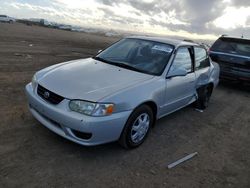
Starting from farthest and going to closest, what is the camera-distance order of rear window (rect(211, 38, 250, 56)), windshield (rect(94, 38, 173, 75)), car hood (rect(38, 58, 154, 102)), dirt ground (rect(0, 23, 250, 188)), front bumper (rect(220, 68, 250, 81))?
rear window (rect(211, 38, 250, 56)), front bumper (rect(220, 68, 250, 81)), windshield (rect(94, 38, 173, 75)), car hood (rect(38, 58, 154, 102)), dirt ground (rect(0, 23, 250, 188))

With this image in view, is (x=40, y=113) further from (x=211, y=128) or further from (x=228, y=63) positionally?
(x=228, y=63)

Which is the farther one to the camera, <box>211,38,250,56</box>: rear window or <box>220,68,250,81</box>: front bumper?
<box>211,38,250,56</box>: rear window

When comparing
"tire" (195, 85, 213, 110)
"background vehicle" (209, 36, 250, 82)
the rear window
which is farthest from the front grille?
the rear window

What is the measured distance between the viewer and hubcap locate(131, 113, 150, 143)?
383 cm

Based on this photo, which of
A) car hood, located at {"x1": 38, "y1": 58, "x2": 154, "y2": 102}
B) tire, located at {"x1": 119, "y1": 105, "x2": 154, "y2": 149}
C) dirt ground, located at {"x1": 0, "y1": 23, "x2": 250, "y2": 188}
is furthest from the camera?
tire, located at {"x1": 119, "y1": 105, "x2": 154, "y2": 149}

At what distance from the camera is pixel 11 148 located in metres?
3.52

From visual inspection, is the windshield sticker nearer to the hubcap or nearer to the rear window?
the hubcap

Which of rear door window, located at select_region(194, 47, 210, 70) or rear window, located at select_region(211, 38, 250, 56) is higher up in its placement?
rear window, located at select_region(211, 38, 250, 56)

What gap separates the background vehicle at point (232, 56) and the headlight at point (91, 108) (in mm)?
6379

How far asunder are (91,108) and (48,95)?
734mm

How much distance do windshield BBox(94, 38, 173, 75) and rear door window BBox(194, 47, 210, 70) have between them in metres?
1.06

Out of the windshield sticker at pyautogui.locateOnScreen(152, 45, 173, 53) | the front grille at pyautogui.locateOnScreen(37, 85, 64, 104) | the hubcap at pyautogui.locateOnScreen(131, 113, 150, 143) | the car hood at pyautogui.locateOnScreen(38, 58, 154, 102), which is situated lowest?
the hubcap at pyautogui.locateOnScreen(131, 113, 150, 143)

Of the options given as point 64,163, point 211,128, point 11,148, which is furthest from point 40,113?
point 211,128

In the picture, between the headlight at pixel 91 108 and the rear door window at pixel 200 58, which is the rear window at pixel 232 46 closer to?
the rear door window at pixel 200 58
